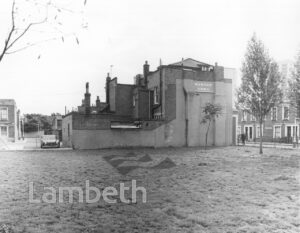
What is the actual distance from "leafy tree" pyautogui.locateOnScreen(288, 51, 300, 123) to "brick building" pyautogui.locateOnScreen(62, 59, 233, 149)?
12.9 meters

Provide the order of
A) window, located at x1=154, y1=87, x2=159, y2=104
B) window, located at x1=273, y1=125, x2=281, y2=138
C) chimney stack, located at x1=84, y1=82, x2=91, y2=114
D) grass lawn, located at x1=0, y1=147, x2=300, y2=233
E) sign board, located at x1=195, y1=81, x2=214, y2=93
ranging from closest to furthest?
1. grass lawn, located at x1=0, y1=147, x2=300, y2=233
2. chimney stack, located at x1=84, y1=82, x2=91, y2=114
3. sign board, located at x1=195, y1=81, x2=214, y2=93
4. window, located at x1=154, y1=87, x2=159, y2=104
5. window, located at x1=273, y1=125, x2=281, y2=138

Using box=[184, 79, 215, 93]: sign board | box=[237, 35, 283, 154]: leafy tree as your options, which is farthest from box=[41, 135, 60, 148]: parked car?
box=[237, 35, 283, 154]: leafy tree

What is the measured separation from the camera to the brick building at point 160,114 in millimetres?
27969

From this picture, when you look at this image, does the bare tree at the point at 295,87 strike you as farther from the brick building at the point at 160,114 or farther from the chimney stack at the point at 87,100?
the chimney stack at the point at 87,100

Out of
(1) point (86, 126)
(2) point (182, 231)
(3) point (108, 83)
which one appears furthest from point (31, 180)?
(3) point (108, 83)

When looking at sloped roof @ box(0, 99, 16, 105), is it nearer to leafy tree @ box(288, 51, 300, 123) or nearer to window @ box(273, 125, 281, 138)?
window @ box(273, 125, 281, 138)

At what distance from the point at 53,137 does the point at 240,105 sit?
21.1m

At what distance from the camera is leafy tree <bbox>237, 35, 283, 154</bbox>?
21969mm

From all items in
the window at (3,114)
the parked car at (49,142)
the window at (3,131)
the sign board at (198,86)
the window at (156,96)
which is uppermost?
the sign board at (198,86)

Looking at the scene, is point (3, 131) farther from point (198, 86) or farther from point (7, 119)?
point (198, 86)

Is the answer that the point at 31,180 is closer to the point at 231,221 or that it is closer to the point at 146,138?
the point at 231,221

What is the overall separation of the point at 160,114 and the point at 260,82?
11693 mm
